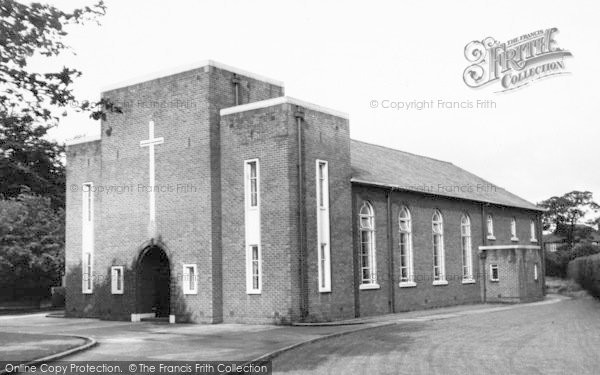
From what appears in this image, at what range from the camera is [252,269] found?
936 inches

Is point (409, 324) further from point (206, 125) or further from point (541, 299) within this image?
point (541, 299)

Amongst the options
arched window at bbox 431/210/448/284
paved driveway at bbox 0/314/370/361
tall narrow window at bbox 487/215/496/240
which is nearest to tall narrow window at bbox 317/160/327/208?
paved driveway at bbox 0/314/370/361

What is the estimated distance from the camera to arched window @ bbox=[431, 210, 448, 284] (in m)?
32.2

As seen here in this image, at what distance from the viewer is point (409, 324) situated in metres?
22.2

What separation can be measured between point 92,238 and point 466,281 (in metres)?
18.0

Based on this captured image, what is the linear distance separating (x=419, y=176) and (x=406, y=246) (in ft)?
18.7

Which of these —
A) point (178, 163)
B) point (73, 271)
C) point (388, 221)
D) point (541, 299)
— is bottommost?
point (541, 299)

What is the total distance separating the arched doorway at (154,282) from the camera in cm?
2633

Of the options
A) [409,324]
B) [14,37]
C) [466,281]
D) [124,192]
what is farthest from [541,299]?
[14,37]

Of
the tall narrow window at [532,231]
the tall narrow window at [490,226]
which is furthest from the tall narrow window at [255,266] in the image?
the tall narrow window at [532,231]

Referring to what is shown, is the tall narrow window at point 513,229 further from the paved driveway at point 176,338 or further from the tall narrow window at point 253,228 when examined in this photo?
the paved driveway at point 176,338

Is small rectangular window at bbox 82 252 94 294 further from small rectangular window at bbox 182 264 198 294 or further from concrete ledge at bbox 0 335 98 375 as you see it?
concrete ledge at bbox 0 335 98 375

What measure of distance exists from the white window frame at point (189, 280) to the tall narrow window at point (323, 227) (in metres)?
4.41

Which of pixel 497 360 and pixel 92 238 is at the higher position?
pixel 92 238
